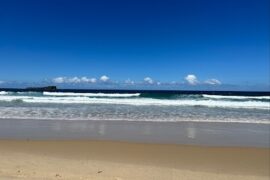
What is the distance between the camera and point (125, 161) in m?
6.71

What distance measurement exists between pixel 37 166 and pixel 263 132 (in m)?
8.22

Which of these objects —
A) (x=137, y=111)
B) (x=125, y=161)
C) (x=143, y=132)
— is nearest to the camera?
(x=125, y=161)

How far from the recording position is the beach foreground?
5.48 metres

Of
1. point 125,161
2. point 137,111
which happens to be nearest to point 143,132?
point 125,161

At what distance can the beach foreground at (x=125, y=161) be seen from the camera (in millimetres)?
5480

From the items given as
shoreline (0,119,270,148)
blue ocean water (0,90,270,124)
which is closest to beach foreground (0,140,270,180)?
shoreline (0,119,270,148)

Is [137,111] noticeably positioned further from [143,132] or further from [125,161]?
[125,161]

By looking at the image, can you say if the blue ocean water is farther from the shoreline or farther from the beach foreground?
the beach foreground

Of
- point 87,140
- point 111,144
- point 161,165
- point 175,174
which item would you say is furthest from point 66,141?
point 175,174

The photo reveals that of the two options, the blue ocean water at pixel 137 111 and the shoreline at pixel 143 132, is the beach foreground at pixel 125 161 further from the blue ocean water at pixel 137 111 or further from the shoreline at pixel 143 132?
the blue ocean water at pixel 137 111

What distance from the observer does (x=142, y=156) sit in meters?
7.18

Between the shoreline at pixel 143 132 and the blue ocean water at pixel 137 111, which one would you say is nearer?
the shoreline at pixel 143 132

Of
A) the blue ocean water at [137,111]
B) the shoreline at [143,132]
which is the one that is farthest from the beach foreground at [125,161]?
the blue ocean water at [137,111]

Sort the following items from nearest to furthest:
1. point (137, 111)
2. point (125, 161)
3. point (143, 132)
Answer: point (125, 161) → point (143, 132) → point (137, 111)
